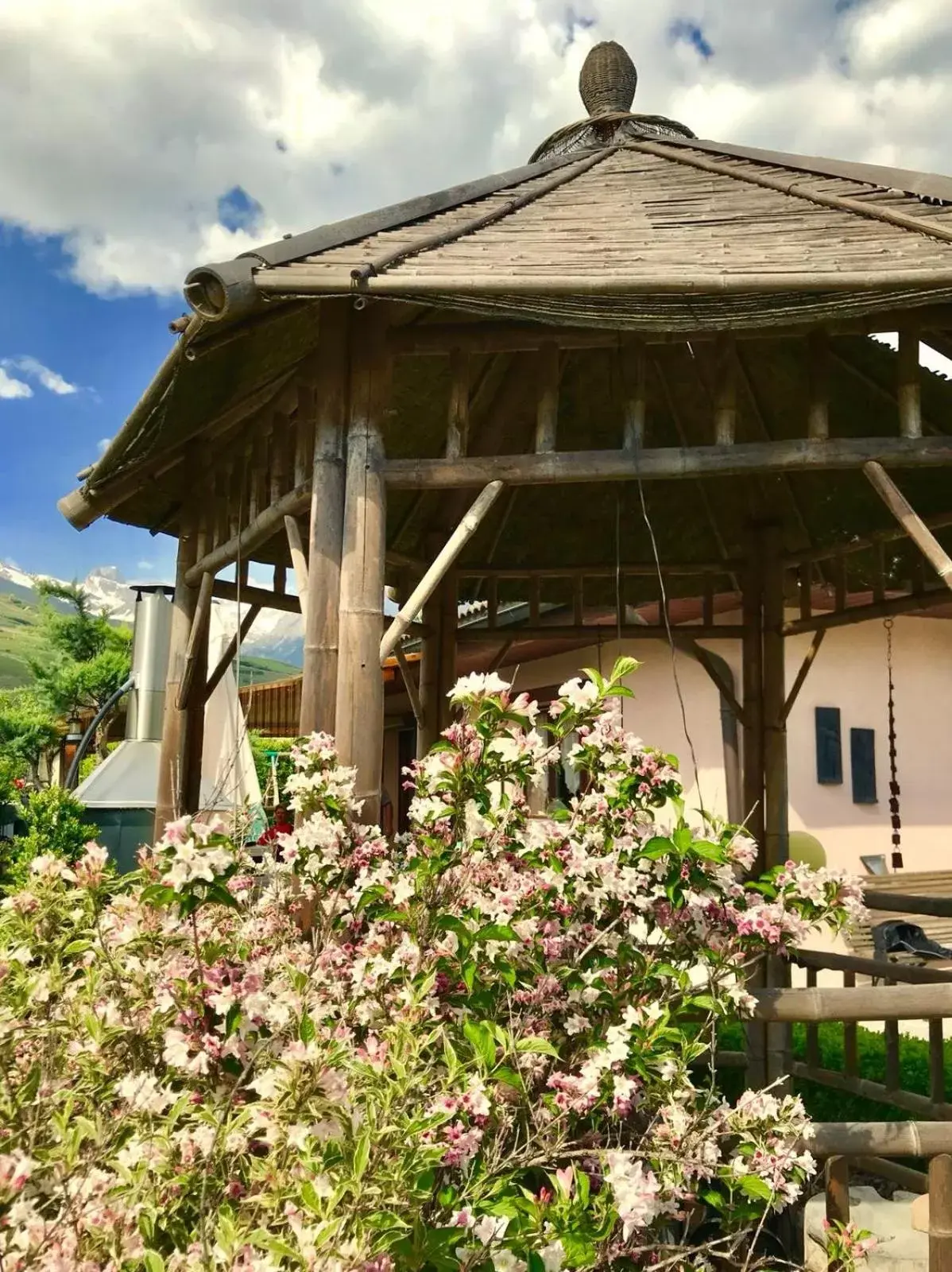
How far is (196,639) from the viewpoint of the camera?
601 cm

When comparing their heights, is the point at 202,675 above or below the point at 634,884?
above

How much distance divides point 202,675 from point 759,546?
415 centimetres

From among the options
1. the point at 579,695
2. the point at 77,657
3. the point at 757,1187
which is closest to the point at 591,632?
the point at 579,695

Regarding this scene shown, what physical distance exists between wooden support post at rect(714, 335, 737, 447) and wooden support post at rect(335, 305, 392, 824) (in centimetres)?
151

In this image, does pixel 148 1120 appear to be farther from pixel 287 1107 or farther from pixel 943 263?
pixel 943 263

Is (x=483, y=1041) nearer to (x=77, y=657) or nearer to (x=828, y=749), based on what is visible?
(x=828, y=749)

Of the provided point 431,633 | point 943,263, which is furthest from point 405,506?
point 943,263

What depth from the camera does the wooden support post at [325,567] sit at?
4129mm

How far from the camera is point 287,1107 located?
1.83 metres

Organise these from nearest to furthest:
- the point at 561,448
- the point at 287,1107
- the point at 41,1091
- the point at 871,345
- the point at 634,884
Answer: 1. the point at 287,1107
2. the point at 41,1091
3. the point at 634,884
4. the point at 871,345
5. the point at 561,448

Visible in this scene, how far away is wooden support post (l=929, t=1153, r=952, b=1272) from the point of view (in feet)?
8.88

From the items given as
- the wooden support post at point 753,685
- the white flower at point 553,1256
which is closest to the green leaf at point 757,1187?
the white flower at point 553,1256

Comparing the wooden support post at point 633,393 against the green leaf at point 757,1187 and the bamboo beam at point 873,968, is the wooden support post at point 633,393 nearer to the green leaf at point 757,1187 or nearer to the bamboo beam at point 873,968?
the bamboo beam at point 873,968

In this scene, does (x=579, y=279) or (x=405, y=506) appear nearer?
(x=579, y=279)
